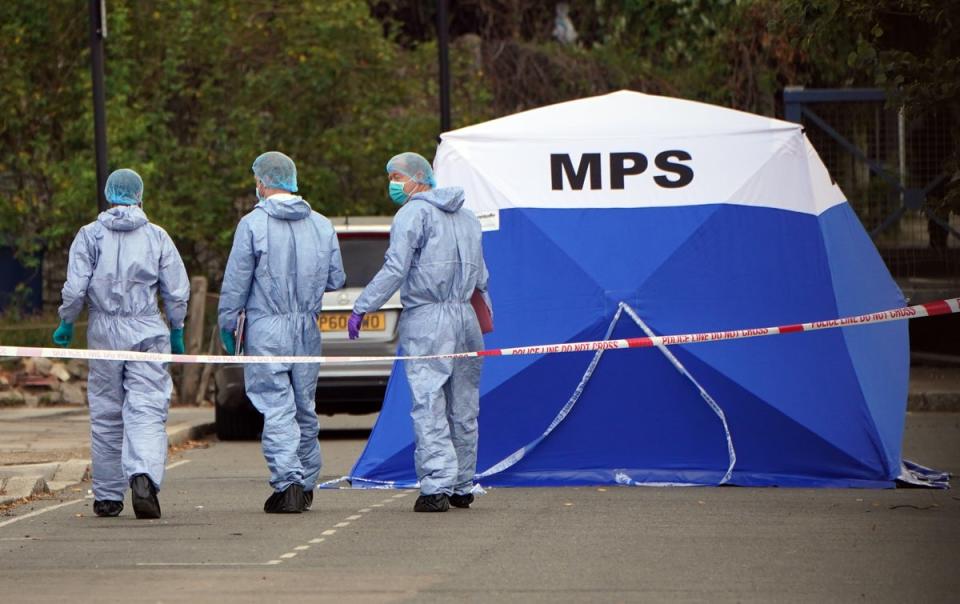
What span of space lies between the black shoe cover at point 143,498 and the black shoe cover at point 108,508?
22cm

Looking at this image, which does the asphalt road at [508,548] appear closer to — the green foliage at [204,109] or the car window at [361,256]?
the car window at [361,256]

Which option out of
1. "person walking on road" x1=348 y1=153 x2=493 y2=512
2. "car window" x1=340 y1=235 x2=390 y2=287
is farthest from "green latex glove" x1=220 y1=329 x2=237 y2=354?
"car window" x1=340 y1=235 x2=390 y2=287

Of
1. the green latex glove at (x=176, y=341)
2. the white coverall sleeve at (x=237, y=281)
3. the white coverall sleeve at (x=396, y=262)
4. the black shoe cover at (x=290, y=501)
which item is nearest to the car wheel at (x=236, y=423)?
the green latex glove at (x=176, y=341)

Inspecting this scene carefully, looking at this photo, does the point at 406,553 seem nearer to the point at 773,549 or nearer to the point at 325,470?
the point at 773,549

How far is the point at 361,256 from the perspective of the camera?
15.6m

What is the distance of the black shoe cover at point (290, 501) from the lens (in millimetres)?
10750

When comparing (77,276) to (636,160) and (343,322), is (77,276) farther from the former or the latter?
(343,322)

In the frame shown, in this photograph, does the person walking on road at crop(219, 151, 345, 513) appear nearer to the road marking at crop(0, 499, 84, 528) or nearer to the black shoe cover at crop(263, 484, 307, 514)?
the black shoe cover at crop(263, 484, 307, 514)

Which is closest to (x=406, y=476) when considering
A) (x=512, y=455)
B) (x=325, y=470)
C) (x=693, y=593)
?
(x=512, y=455)

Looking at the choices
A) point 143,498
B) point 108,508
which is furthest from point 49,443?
point 143,498

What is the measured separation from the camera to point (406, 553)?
907 cm

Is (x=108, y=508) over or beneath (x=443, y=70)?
beneath

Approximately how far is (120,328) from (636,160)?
3.32 m

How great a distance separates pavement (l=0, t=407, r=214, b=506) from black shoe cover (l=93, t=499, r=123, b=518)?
814 millimetres
